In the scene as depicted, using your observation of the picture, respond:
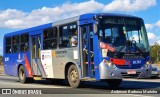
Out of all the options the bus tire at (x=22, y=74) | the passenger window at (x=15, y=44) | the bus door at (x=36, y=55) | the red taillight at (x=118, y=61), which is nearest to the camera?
the red taillight at (x=118, y=61)

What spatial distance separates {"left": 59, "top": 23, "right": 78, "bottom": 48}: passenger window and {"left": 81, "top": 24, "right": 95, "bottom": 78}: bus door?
1.84 feet

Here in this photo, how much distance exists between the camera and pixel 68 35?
56.2 feet

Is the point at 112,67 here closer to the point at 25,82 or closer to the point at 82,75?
the point at 82,75

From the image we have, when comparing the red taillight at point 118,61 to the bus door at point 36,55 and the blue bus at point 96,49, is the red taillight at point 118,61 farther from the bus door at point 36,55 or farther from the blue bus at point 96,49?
the bus door at point 36,55

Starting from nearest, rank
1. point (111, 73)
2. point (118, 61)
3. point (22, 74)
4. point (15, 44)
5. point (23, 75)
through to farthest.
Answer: point (111, 73) → point (118, 61) → point (23, 75) → point (22, 74) → point (15, 44)

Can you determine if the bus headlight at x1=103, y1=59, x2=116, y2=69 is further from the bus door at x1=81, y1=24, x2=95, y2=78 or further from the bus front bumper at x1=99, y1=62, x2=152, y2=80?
the bus door at x1=81, y1=24, x2=95, y2=78

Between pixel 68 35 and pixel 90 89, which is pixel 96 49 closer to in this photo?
pixel 90 89

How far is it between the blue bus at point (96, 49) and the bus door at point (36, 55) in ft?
1.91

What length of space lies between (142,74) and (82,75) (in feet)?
8.42

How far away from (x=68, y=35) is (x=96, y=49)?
8.07 feet

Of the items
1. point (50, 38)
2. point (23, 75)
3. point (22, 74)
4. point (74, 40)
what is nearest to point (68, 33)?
point (74, 40)

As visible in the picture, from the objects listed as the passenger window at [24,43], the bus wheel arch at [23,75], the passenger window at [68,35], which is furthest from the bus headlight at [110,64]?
the bus wheel arch at [23,75]

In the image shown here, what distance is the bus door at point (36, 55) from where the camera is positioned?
2007 centimetres

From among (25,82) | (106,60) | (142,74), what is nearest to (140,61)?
(142,74)
